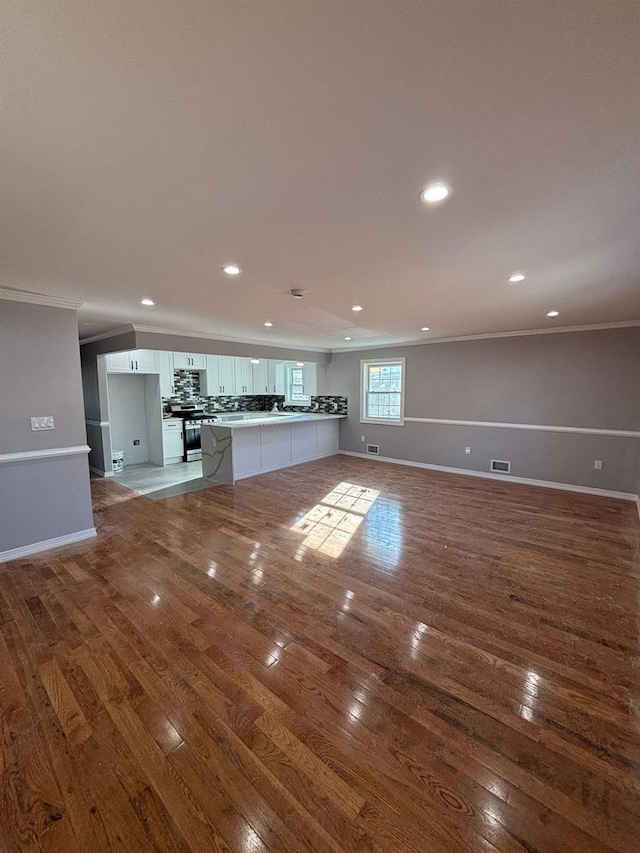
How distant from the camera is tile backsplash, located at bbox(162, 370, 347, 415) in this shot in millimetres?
7184

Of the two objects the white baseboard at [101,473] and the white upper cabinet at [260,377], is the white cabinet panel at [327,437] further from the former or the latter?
the white baseboard at [101,473]

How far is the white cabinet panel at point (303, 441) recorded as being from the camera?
6594mm

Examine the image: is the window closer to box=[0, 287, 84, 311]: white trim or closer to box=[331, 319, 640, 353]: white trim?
box=[331, 319, 640, 353]: white trim

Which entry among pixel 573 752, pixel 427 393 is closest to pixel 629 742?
pixel 573 752

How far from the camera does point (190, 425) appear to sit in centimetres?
690

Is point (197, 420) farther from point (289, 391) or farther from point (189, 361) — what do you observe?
point (289, 391)

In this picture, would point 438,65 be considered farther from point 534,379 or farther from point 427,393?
point 427,393

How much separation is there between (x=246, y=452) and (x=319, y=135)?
486 centimetres

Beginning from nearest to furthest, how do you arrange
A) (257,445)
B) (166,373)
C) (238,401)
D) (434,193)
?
(434,193), (257,445), (166,373), (238,401)

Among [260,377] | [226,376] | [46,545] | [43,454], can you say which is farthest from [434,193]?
[260,377]

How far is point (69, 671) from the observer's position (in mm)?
1838

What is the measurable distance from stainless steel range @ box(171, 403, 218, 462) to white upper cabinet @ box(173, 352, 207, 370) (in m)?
0.81

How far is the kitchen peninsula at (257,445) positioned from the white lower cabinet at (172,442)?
3.02 ft

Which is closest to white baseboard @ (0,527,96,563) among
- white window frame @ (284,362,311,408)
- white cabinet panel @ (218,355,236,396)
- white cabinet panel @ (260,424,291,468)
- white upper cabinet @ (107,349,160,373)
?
white cabinet panel @ (260,424,291,468)
